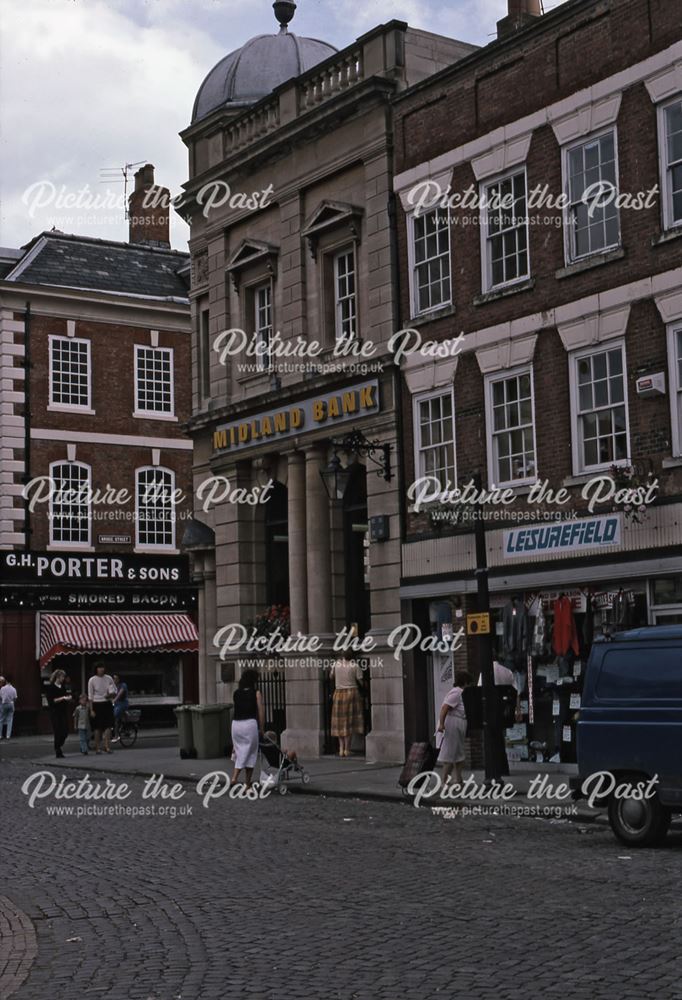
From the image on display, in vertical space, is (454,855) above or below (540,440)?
below

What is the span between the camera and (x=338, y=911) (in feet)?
33.1

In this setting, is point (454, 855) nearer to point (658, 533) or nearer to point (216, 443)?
point (658, 533)

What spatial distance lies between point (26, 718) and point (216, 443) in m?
14.5

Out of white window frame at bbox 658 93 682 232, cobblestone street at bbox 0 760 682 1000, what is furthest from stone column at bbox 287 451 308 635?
cobblestone street at bbox 0 760 682 1000

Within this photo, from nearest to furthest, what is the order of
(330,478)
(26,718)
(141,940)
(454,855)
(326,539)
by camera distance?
(141,940), (454,855), (330,478), (326,539), (26,718)

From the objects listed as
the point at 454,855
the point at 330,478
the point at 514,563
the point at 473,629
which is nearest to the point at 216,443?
the point at 330,478

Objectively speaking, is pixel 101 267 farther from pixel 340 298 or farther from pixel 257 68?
pixel 340 298

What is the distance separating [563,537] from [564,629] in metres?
1.36

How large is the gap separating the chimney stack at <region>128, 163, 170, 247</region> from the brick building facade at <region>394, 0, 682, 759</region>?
87.1 feet

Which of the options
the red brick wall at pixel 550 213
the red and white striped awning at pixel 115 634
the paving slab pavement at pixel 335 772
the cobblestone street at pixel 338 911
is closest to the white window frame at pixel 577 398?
the red brick wall at pixel 550 213

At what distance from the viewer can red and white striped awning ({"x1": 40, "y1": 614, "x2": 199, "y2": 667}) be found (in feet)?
132

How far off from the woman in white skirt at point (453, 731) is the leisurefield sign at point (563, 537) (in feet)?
9.83

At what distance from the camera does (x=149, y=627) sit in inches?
1667

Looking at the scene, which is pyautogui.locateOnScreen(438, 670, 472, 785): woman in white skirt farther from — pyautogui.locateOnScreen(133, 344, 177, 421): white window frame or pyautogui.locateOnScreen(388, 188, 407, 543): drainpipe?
pyautogui.locateOnScreen(133, 344, 177, 421): white window frame
